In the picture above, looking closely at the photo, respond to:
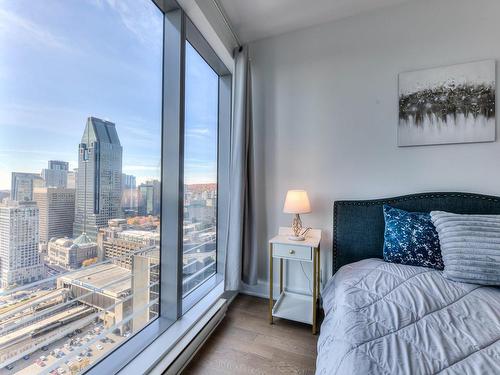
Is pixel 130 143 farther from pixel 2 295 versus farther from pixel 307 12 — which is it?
pixel 307 12

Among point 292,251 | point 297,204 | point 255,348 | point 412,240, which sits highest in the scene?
point 297,204

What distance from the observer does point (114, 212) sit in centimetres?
126

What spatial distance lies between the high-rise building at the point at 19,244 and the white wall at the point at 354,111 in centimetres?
180

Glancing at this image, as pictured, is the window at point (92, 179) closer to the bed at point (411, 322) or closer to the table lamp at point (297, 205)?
the table lamp at point (297, 205)

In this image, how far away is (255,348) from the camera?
1.57 m

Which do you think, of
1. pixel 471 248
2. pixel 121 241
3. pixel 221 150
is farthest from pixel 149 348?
pixel 471 248

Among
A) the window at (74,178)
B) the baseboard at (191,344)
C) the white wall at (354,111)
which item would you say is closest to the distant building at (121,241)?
the window at (74,178)

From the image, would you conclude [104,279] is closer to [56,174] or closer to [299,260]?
[56,174]

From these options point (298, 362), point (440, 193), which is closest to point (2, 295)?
point (298, 362)

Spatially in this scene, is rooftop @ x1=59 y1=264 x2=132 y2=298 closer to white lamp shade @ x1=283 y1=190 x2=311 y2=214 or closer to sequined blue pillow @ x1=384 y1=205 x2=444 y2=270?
white lamp shade @ x1=283 y1=190 x2=311 y2=214

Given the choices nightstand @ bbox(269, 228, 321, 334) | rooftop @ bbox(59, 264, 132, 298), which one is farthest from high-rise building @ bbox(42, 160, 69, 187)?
nightstand @ bbox(269, 228, 321, 334)

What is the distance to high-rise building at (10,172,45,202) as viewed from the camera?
830 mm

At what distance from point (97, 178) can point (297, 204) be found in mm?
1412

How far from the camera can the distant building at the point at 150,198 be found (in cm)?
144
